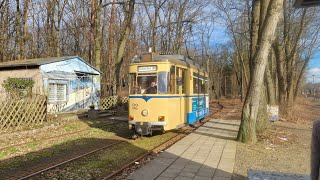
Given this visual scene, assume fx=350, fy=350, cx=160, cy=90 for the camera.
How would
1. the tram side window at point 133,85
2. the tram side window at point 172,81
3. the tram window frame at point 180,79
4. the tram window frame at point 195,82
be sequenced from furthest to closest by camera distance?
the tram window frame at point 195,82 < the tram window frame at point 180,79 < the tram side window at point 133,85 < the tram side window at point 172,81

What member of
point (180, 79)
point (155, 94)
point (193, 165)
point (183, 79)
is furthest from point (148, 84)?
point (193, 165)

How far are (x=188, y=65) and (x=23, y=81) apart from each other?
36.2 ft

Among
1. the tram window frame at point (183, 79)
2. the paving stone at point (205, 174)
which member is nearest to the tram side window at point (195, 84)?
the tram window frame at point (183, 79)

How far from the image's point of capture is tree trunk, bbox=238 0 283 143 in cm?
1133

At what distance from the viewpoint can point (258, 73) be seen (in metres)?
11.8

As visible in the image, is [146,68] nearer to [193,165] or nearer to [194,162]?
[194,162]

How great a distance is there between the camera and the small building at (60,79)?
22920 millimetres

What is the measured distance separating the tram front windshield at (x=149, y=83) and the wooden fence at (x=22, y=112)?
18.4ft

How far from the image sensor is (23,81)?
20891 mm

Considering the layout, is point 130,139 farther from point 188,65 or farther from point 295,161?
point 295,161

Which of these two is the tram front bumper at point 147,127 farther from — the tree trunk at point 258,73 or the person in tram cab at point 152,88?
the tree trunk at point 258,73

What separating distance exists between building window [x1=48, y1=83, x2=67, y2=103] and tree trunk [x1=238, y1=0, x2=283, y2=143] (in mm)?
15594

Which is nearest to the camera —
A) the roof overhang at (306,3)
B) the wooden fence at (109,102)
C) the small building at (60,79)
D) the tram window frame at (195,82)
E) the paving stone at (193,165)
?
the roof overhang at (306,3)

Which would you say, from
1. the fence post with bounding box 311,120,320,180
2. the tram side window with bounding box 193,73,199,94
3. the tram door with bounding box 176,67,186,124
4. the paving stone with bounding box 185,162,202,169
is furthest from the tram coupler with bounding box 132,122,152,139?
the fence post with bounding box 311,120,320,180
